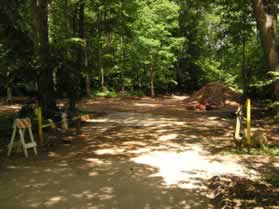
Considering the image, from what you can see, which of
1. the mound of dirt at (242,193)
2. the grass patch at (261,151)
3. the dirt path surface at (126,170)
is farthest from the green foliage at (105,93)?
the mound of dirt at (242,193)

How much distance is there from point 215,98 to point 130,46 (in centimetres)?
1062

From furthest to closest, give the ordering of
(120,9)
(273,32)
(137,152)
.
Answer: (120,9), (273,32), (137,152)

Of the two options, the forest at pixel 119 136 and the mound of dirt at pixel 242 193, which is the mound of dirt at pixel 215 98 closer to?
the forest at pixel 119 136

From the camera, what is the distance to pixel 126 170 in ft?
22.0

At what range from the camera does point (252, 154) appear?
7910 millimetres

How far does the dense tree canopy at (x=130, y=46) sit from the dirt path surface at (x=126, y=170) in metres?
2.32

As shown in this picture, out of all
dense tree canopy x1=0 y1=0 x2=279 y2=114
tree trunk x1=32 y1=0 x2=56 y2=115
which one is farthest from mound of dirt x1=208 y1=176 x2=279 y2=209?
tree trunk x1=32 y1=0 x2=56 y2=115

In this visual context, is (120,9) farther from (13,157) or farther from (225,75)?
(225,75)

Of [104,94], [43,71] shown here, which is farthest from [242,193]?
[104,94]

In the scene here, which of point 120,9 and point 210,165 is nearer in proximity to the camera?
point 210,165

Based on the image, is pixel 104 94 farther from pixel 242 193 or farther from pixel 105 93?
pixel 242 193

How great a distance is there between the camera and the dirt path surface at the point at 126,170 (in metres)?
4.93

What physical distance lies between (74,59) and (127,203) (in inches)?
342

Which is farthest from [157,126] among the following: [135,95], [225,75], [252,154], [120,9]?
[225,75]
